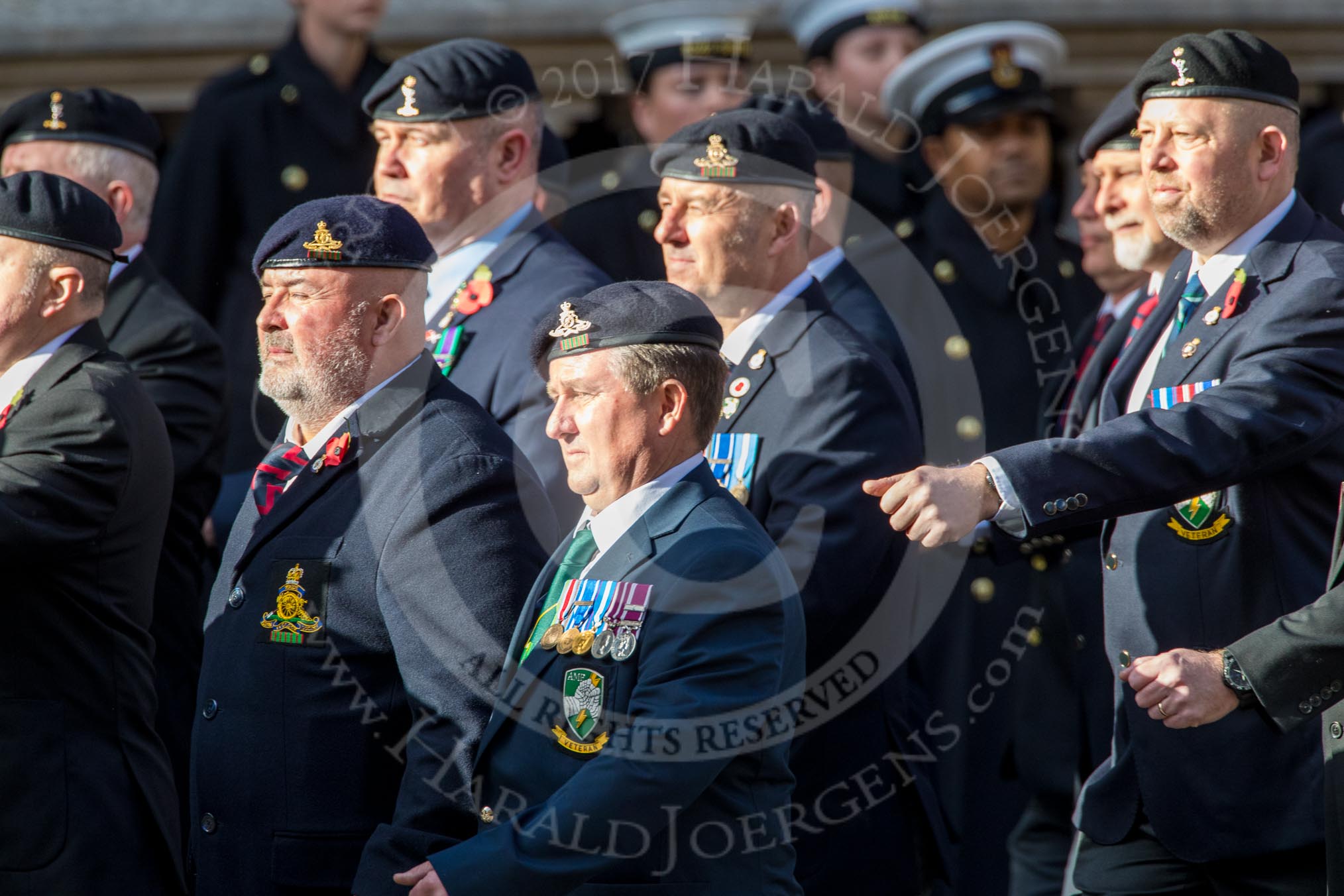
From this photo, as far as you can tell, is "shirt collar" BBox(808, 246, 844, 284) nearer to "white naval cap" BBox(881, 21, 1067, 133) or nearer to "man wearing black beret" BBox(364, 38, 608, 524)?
"man wearing black beret" BBox(364, 38, 608, 524)

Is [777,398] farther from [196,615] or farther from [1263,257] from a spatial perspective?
[196,615]

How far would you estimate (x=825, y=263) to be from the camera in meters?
4.79

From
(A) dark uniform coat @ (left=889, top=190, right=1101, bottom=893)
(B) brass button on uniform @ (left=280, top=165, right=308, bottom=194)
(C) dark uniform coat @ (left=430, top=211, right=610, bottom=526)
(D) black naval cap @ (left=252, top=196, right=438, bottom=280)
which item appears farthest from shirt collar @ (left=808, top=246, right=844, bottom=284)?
(B) brass button on uniform @ (left=280, top=165, right=308, bottom=194)

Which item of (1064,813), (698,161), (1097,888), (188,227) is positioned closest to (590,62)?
(188,227)

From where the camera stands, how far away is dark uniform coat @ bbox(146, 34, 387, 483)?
6.07m

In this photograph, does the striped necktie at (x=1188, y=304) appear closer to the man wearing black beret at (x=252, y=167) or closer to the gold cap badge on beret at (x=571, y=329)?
the gold cap badge on beret at (x=571, y=329)

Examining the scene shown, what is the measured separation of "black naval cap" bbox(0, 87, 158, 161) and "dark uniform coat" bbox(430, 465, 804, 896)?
2.62 meters

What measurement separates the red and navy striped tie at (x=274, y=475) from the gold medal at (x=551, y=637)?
756 mm

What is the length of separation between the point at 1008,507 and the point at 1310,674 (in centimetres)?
58

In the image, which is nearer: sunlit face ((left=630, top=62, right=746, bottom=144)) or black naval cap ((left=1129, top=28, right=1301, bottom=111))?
black naval cap ((left=1129, top=28, right=1301, bottom=111))

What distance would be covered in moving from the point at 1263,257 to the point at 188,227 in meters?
3.55

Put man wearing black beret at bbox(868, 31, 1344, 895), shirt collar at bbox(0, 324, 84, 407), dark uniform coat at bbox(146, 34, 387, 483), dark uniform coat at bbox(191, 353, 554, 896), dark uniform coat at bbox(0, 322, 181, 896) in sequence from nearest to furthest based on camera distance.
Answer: man wearing black beret at bbox(868, 31, 1344, 895) < dark uniform coat at bbox(191, 353, 554, 896) < dark uniform coat at bbox(0, 322, 181, 896) < shirt collar at bbox(0, 324, 84, 407) < dark uniform coat at bbox(146, 34, 387, 483)

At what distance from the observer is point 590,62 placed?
7438mm

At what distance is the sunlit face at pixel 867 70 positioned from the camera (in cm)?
645
